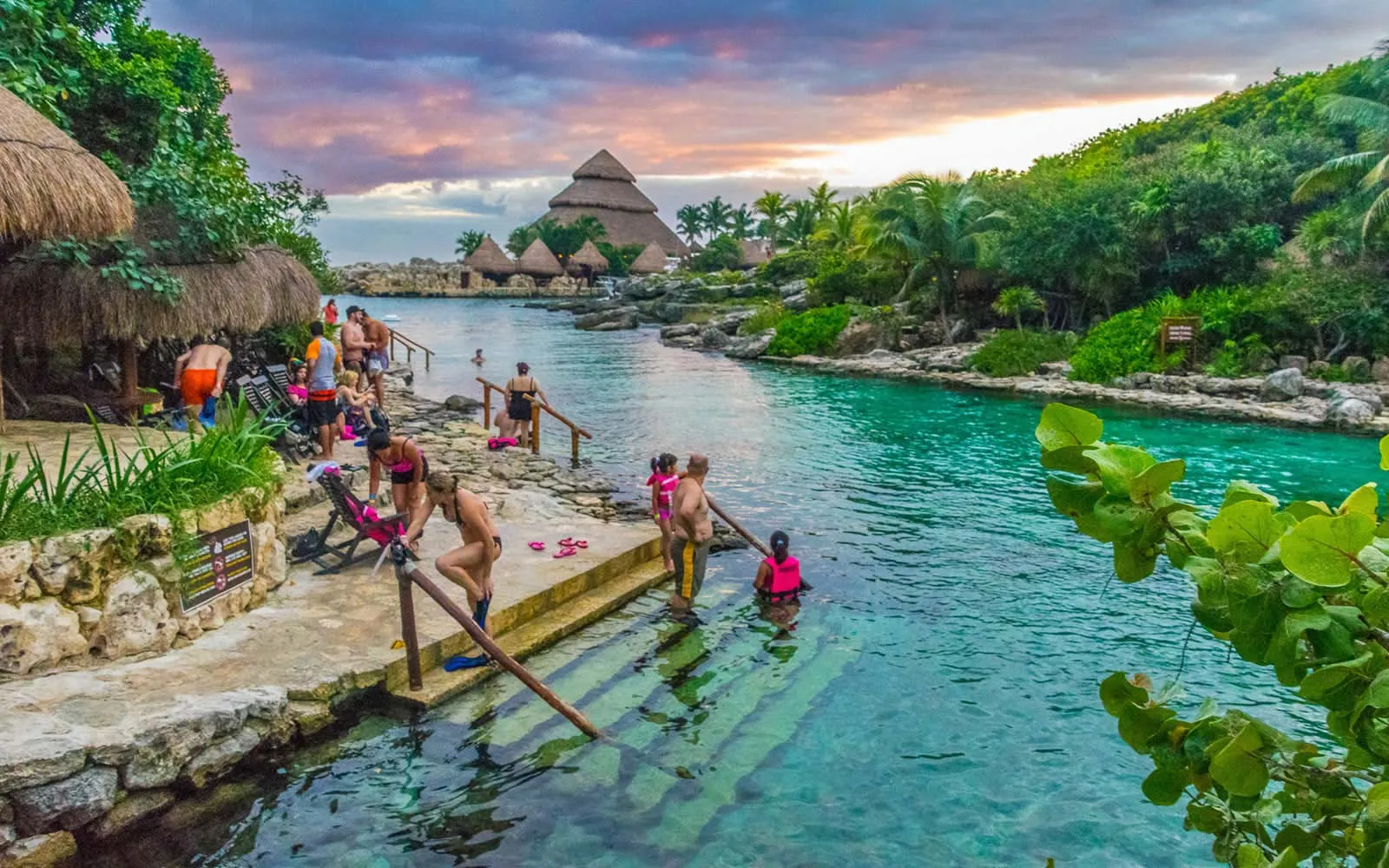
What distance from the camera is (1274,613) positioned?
1600 mm

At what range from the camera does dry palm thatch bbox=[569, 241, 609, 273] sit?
74.9 metres

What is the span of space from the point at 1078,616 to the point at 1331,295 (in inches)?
719

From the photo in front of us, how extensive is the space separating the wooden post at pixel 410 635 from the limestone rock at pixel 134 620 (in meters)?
1.48

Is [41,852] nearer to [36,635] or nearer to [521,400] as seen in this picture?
[36,635]

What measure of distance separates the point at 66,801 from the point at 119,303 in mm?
7508

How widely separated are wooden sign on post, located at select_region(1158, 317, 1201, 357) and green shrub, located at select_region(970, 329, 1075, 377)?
380 cm

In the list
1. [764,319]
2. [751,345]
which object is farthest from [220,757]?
[764,319]

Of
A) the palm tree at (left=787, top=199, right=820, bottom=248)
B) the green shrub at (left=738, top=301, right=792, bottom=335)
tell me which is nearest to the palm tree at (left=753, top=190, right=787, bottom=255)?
the palm tree at (left=787, top=199, right=820, bottom=248)

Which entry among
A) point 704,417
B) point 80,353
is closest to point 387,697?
point 80,353

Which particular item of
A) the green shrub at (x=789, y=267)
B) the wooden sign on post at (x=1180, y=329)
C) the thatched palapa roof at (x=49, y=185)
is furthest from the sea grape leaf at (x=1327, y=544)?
the green shrub at (x=789, y=267)

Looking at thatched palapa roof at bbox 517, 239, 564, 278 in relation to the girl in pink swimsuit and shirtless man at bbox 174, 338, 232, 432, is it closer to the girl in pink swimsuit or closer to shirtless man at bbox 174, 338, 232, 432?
shirtless man at bbox 174, 338, 232, 432

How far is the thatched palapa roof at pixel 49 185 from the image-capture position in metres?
7.76

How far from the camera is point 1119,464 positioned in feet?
5.74

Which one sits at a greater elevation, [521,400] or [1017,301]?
[1017,301]
